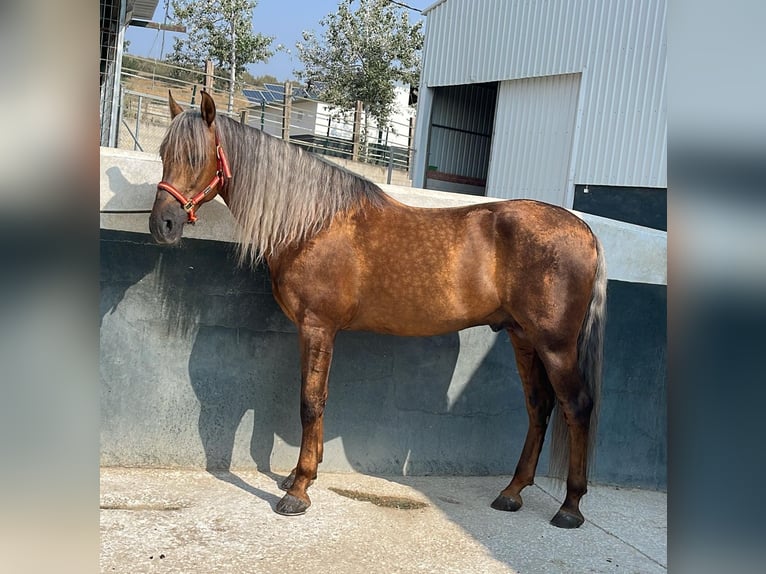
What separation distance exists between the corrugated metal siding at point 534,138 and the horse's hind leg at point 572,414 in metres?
8.57

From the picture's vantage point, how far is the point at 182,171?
122 inches

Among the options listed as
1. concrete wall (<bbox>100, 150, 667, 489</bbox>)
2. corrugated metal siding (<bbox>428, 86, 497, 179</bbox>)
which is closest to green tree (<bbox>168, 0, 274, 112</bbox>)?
corrugated metal siding (<bbox>428, 86, 497, 179</bbox>)

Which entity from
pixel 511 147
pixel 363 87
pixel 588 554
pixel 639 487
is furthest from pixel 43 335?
pixel 363 87

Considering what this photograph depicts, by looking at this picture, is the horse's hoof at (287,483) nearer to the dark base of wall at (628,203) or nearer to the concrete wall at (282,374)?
the concrete wall at (282,374)

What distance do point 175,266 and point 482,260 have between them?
1746 mm

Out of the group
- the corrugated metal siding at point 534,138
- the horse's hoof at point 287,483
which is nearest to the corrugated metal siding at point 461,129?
the corrugated metal siding at point 534,138

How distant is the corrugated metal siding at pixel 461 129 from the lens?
15906mm

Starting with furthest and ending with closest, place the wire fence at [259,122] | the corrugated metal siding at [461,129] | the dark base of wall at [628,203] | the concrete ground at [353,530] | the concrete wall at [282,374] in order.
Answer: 1. the corrugated metal siding at [461,129]
2. the wire fence at [259,122]
3. the dark base of wall at [628,203]
4. the concrete wall at [282,374]
5. the concrete ground at [353,530]

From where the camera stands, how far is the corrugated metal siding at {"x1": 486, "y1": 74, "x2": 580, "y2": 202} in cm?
1166

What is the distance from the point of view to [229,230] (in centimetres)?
371

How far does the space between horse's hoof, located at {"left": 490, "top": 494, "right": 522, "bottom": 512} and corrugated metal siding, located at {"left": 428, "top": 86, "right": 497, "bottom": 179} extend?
1304cm

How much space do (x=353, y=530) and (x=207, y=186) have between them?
6.02ft

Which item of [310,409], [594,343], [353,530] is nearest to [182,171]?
[310,409]

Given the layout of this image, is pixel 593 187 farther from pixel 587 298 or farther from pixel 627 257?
pixel 587 298
